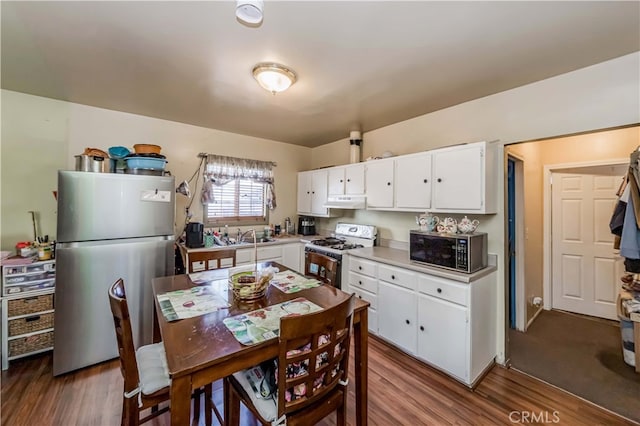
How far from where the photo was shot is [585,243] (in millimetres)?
3426

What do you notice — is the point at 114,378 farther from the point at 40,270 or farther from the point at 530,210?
the point at 530,210

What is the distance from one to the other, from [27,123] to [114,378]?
257 cm

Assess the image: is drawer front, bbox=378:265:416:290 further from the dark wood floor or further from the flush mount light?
the flush mount light

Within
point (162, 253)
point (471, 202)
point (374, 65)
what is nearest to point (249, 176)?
point (162, 253)

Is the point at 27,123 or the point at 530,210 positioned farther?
the point at 530,210

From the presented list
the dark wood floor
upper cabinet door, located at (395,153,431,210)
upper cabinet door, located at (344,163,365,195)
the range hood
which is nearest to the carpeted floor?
the dark wood floor

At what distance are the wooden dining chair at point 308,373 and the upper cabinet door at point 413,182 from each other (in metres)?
1.79

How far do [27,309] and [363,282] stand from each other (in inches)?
123

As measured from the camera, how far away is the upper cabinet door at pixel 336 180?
12.0ft

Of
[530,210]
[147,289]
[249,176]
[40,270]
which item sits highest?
[249,176]

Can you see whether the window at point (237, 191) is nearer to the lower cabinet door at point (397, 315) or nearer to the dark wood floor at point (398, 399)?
the dark wood floor at point (398, 399)

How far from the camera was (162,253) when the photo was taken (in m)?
2.54

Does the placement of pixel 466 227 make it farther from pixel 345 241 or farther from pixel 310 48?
pixel 310 48

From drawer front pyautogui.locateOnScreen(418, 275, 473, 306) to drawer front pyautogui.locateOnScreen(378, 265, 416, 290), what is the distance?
8 cm
